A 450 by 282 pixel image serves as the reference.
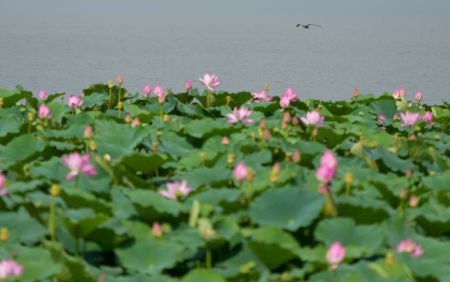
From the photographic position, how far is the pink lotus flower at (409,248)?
2469mm

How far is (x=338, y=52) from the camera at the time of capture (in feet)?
49.5

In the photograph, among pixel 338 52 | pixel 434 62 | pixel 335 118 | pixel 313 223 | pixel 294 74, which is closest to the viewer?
pixel 313 223

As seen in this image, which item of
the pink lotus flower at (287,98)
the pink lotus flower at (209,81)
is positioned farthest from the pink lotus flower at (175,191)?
the pink lotus flower at (209,81)

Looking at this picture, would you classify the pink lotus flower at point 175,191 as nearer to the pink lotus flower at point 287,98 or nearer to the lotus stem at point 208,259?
the lotus stem at point 208,259

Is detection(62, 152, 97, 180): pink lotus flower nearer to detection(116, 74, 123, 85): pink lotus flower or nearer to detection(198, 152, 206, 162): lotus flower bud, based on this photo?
detection(198, 152, 206, 162): lotus flower bud

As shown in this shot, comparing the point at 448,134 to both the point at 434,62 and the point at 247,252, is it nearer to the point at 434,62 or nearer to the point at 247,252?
the point at 247,252

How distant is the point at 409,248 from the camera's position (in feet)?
8.10

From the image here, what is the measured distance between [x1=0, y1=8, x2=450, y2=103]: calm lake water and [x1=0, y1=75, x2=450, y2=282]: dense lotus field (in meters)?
5.72

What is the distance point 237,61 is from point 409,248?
1061cm

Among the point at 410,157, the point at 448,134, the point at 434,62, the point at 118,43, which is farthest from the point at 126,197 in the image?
the point at 118,43

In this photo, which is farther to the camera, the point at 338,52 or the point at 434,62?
the point at 338,52

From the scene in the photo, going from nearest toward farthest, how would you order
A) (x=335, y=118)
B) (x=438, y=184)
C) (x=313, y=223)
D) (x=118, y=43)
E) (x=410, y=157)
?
(x=313, y=223)
(x=438, y=184)
(x=410, y=157)
(x=335, y=118)
(x=118, y=43)

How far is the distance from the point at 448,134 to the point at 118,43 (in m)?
12.3

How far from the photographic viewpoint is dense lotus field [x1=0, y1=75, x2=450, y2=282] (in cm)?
240
